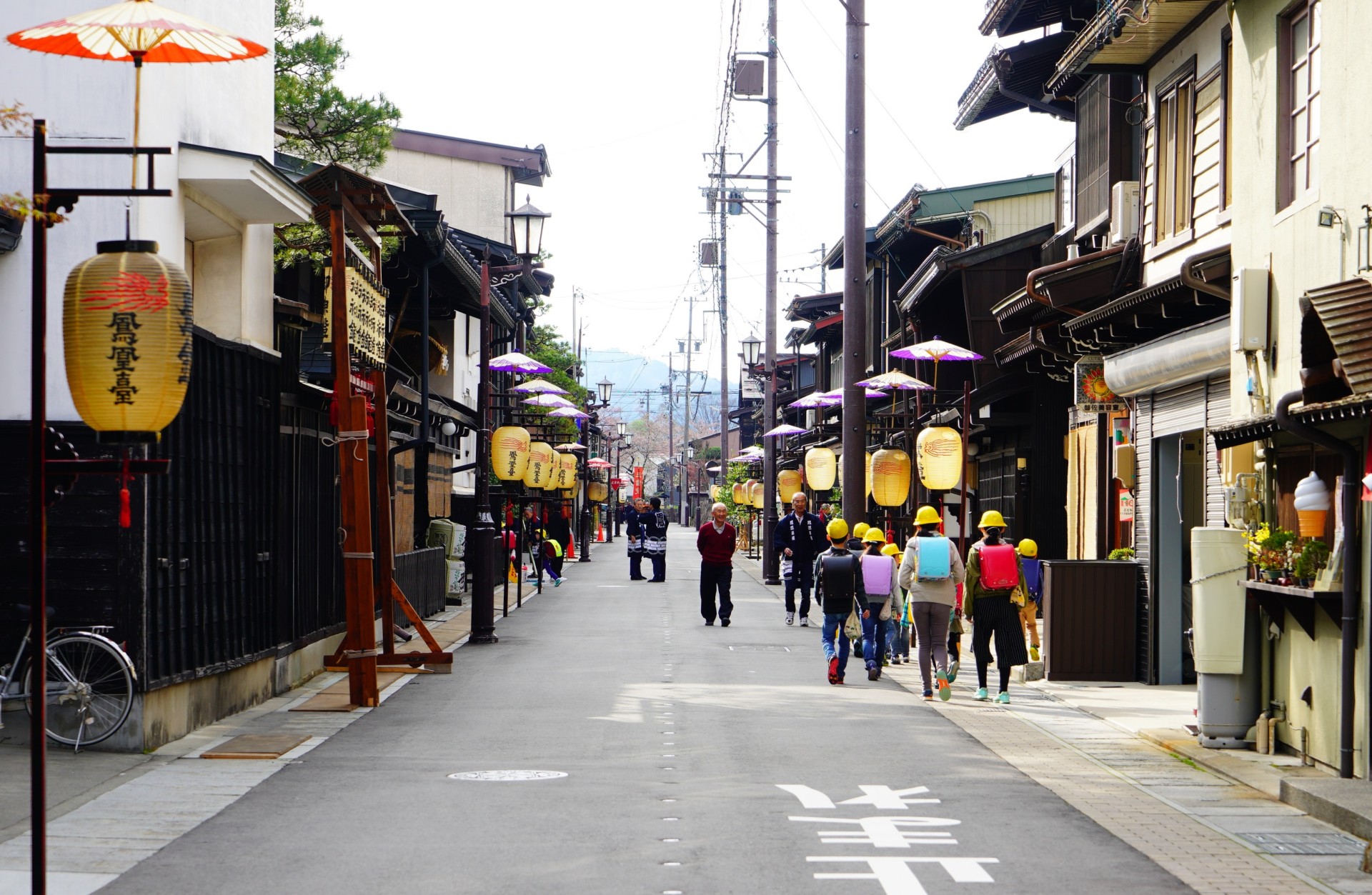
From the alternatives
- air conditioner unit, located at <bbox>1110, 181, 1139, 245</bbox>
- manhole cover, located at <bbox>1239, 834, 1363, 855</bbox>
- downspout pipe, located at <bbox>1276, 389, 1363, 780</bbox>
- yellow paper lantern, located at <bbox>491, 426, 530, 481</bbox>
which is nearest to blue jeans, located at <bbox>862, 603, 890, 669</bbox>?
air conditioner unit, located at <bbox>1110, 181, 1139, 245</bbox>

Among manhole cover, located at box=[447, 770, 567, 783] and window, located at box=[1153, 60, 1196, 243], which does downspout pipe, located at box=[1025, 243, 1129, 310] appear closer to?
window, located at box=[1153, 60, 1196, 243]

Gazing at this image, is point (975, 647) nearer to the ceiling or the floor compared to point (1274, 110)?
nearer to the floor

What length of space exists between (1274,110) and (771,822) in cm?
730

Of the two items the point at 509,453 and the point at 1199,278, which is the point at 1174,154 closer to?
the point at 1199,278

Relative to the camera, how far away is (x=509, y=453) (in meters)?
27.7

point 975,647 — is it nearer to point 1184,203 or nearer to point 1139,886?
point 1184,203

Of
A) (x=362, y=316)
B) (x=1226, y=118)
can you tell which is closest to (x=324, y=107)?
(x=362, y=316)

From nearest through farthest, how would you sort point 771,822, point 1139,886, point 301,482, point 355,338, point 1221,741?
1. point 1139,886
2. point 771,822
3. point 1221,741
4. point 355,338
5. point 301,482

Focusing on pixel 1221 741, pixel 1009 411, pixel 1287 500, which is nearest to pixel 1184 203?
pixel 1287 500

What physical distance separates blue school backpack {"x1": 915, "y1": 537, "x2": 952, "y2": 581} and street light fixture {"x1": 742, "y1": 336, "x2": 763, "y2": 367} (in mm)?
30544

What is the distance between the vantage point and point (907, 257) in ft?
121

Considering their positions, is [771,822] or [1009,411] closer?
[771,822]

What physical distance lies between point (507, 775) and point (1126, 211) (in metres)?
11.6

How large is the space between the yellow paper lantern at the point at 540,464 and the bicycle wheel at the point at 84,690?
21.7 metres
